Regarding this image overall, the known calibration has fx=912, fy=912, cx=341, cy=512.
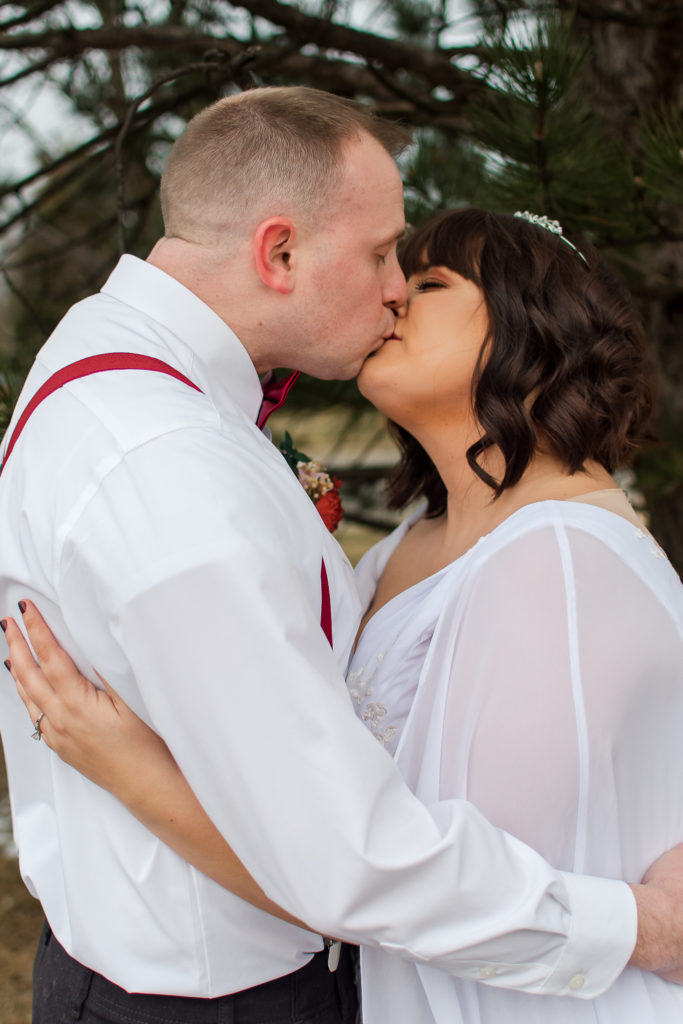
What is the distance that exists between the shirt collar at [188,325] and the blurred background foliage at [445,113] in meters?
0.50

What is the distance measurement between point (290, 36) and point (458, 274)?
995mm

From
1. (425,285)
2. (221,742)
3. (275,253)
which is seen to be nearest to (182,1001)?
(221,742)

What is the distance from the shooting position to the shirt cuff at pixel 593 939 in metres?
1.23

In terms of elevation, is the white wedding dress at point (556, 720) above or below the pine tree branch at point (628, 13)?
below

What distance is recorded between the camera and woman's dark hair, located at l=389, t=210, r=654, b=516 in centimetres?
193

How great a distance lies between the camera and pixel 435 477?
2521mm

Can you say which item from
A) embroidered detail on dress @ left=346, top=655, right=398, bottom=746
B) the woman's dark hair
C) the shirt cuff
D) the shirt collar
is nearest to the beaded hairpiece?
the woman's dark hair

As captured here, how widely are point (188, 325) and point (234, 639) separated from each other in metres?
0.62

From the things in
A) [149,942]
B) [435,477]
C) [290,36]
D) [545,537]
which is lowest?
[435,477]

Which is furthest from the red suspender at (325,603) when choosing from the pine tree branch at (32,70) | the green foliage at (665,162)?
the pine tree branch at (32,70)

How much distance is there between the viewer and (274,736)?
3.64 feet

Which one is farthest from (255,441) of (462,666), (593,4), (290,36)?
(593,4)

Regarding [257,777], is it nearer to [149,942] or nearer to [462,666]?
[149,942]

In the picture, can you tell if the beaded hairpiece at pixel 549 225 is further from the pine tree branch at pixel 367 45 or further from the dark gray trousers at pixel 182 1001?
the dark gray trousers at pixel 182 1001
